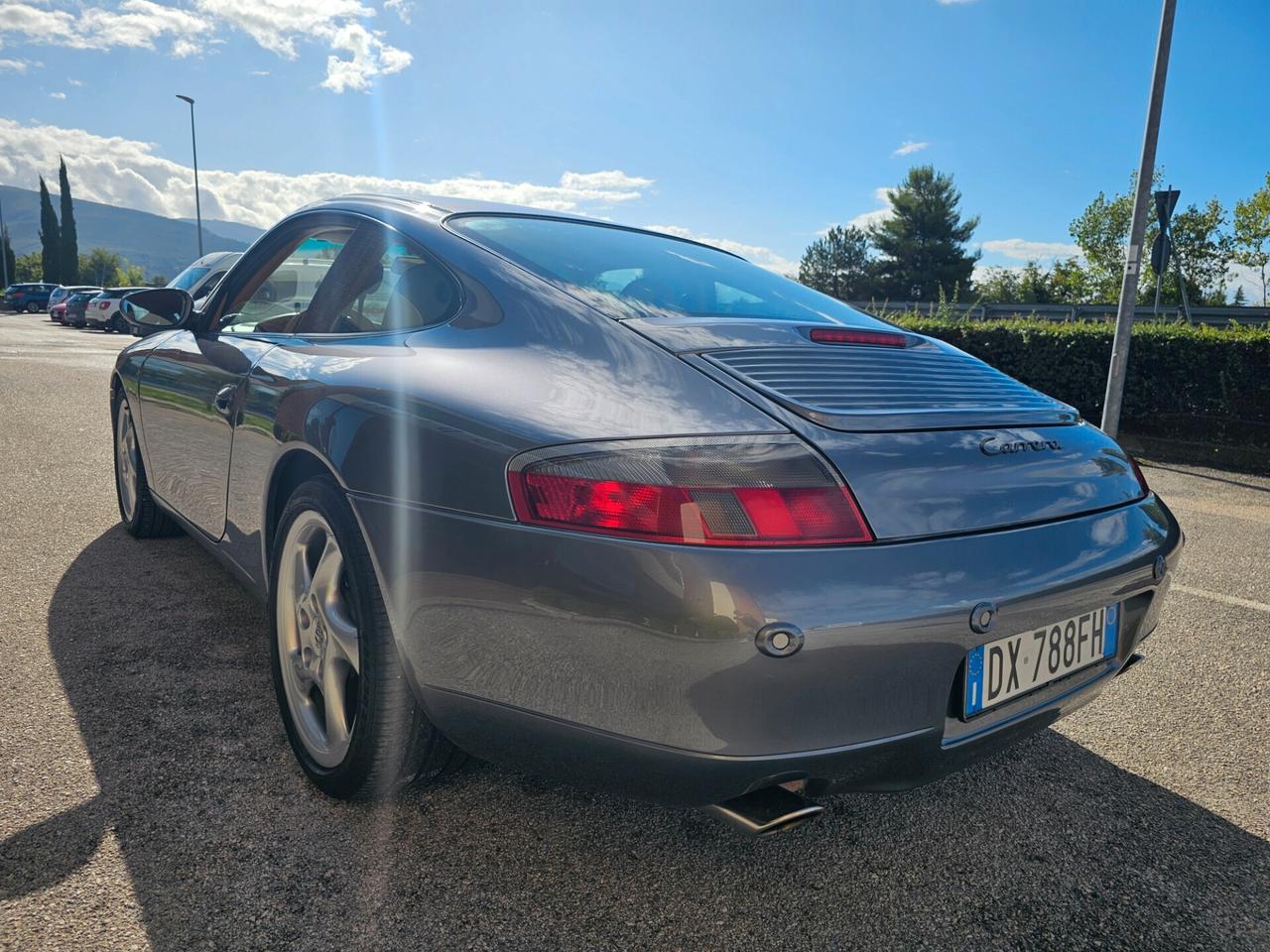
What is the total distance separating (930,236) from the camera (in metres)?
56.7

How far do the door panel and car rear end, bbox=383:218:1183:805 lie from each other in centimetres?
107

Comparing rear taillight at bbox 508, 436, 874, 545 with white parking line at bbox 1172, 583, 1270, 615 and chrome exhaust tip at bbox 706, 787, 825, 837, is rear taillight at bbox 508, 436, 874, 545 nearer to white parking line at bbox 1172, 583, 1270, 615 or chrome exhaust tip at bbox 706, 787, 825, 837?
chrome exhaust tip at bbox 706, 787, 825, 837

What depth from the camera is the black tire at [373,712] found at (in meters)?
1.83

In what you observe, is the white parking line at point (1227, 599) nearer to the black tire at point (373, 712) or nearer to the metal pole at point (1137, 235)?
the black tire at point (373, 712)

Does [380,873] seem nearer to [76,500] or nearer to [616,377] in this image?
[616,377]

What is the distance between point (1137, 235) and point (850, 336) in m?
8.45

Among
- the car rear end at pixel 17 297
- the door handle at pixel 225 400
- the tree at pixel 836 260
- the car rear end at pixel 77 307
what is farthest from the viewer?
the tree at pixel 836 260

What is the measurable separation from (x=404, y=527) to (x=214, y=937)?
0.77 metres

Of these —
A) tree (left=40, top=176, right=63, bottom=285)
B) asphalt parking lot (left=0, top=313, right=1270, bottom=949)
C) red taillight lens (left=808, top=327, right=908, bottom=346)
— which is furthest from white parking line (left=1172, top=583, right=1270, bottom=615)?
tree (left=40, top=176, right=63, bottom=285)

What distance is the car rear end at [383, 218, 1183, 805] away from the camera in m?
1.44

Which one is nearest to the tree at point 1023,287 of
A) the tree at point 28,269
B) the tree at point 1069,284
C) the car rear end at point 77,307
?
the tree at point 1069,284

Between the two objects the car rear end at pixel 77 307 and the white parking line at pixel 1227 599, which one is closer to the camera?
the white parking line at pixel 1227 599

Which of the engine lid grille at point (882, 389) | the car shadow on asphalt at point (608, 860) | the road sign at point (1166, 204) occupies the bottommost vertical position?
the car shadow on asphalt at point (608, 860)

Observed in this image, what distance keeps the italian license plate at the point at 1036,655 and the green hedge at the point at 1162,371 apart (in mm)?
8187
